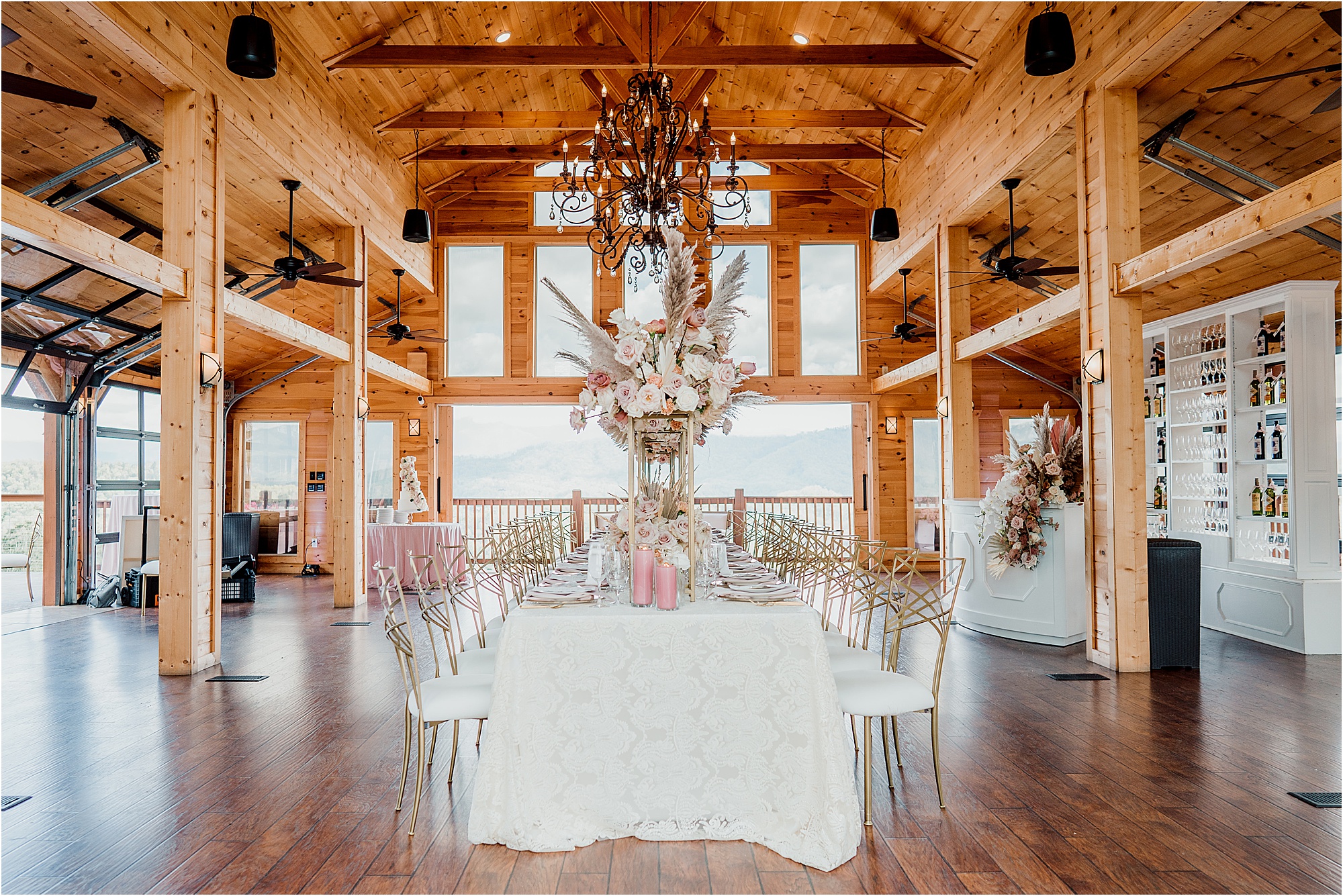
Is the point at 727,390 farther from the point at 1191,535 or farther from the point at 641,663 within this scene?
the point at 1191,535

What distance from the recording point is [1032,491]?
595 cm

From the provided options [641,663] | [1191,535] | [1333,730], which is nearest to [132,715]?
[641,663]

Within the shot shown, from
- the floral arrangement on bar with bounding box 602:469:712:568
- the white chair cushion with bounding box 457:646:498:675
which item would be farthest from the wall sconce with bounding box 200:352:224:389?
the floral arrangement on bar with bounding box 602:469:712:568

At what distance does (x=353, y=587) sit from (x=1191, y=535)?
7.91 m

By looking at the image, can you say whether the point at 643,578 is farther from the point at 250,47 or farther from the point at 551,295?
the point at 551,295

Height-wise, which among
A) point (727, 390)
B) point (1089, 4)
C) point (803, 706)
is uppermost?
point (1089, 4)

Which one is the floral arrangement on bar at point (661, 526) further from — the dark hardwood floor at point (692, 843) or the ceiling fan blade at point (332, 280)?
the ceiling fan blade at point (332, 280)

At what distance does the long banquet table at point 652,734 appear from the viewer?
2.68m

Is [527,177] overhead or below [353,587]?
overhead

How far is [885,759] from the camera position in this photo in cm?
319

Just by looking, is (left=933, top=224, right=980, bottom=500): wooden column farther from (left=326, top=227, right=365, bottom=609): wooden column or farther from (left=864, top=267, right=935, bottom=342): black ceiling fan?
(left=326, top=227, right=365, bottom=609): wooden column

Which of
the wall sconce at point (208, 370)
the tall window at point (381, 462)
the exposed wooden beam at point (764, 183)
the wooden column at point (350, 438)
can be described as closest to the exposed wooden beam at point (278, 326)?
the wooden column at point (350, 438)

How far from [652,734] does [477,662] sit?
1.01 m

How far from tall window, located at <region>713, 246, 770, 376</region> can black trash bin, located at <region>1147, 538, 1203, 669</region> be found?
6.60 metres
